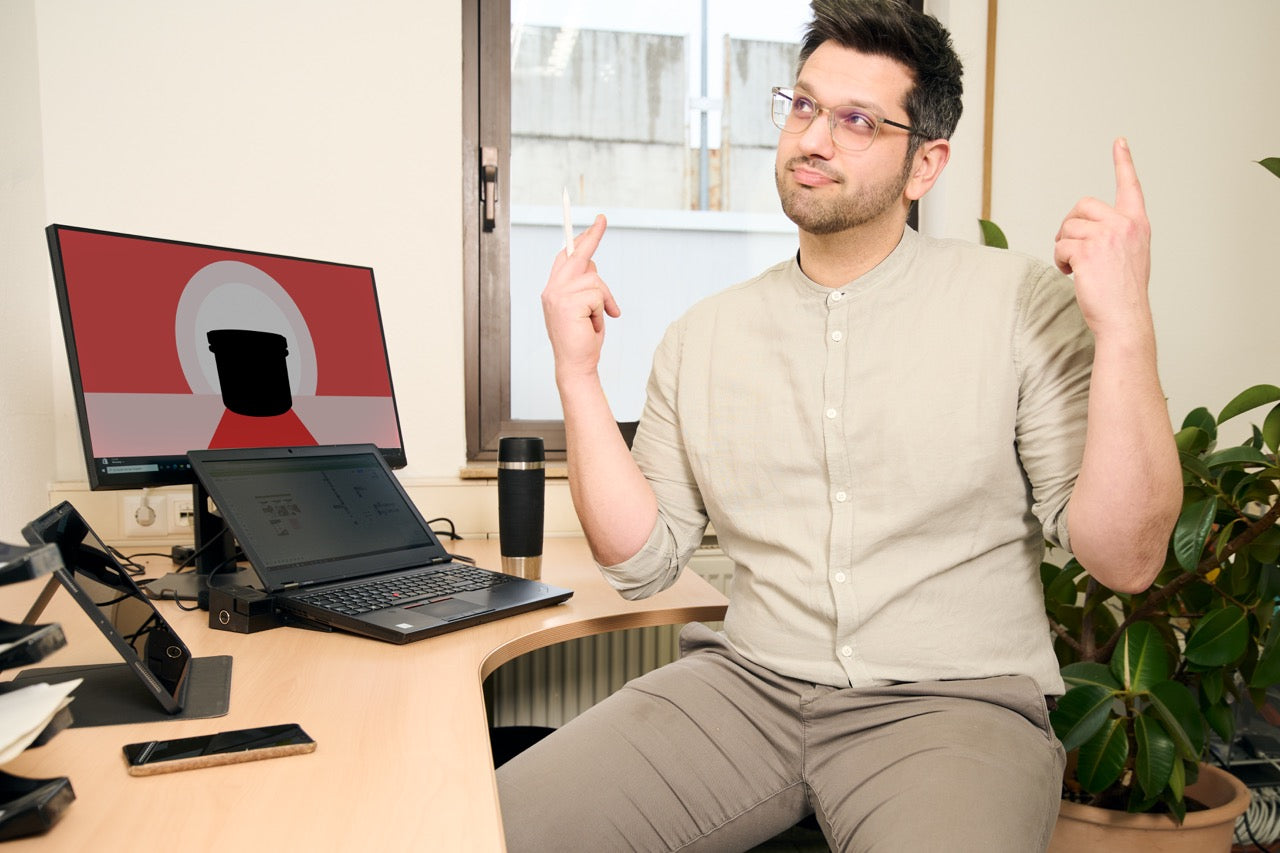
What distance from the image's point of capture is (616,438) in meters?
1.25

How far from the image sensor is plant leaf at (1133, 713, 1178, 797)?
4.73 ft

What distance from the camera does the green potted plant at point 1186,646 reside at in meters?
1.47

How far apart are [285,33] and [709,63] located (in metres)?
0.95

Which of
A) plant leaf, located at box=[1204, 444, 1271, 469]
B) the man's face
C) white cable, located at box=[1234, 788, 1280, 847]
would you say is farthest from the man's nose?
white cable, located at box=[1234, 788, 1280, 847]

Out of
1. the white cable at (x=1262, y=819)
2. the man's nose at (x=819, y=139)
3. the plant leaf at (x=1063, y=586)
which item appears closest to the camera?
the man's nose at (x=819, y=139)

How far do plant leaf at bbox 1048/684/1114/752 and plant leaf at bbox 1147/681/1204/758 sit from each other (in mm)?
75

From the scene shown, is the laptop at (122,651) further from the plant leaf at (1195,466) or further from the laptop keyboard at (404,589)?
the plant leaf at (1195,466)

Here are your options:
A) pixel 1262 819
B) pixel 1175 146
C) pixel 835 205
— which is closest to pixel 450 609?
pixel 835 205

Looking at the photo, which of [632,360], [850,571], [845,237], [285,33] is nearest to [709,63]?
[632,360]

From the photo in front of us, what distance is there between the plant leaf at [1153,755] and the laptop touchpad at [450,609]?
40.5 inches

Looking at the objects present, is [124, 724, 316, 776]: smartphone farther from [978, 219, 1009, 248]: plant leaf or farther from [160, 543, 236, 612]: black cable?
[978, 219, 1009, 248]: plant leaf

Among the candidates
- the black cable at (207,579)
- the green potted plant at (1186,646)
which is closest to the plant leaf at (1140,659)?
the green potted plant at (1186,646)

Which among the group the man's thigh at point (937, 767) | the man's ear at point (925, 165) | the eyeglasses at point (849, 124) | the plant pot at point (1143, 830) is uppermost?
the eyeglasses at point (849, 124)

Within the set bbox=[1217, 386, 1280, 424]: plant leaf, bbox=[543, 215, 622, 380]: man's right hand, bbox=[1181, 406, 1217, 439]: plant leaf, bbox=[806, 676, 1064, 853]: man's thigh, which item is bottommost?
bbox=[806, 676, 1064, 853]: man's thigh
